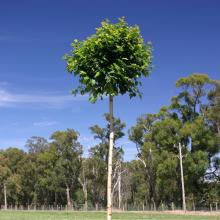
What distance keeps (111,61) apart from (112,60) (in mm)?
33

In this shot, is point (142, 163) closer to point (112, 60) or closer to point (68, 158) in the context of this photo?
point (68, 158)

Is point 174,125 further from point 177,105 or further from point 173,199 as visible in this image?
point 173,199

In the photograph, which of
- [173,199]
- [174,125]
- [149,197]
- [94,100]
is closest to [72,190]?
[149,197]

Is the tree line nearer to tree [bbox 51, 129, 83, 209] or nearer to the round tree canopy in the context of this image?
tree [bbox 51, 129, 83, 209]

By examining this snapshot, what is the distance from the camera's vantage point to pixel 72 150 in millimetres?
86500

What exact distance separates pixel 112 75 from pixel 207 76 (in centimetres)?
5389

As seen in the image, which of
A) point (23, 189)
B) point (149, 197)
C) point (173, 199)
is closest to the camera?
point (173, 199)

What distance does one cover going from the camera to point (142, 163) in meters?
73.4

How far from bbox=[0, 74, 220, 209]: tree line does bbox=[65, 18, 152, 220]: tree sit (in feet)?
162

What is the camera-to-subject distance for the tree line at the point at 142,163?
202 ft

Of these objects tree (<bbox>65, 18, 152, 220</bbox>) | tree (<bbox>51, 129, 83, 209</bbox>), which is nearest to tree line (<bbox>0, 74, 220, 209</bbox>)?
tree (<bbox>51, 129, 83, 209</bbox>)

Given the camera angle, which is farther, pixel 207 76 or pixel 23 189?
pixel 23 189

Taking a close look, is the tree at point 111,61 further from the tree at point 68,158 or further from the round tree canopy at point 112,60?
the tree at point 68,158

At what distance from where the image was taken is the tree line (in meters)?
61.5
